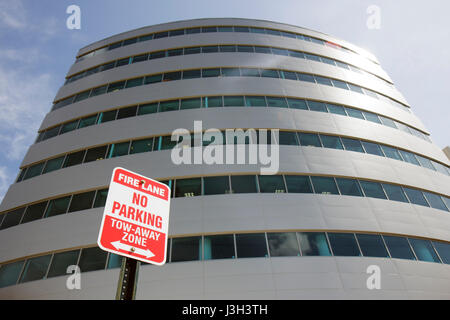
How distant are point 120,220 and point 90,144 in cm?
1567

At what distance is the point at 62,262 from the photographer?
1216cm

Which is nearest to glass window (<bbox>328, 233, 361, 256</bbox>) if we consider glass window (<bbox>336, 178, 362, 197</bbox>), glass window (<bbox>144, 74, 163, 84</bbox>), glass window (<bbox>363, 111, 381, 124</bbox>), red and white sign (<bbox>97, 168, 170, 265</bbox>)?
glass window (<bbox>336, 178, 362, 197</bbox>)

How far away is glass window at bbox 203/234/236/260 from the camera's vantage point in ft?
37.8

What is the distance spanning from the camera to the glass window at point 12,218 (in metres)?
14.6

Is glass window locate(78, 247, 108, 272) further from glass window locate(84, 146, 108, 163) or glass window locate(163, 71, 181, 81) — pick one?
glass window locate(163, 71, 181, 81)

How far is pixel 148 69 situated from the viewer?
800 inches

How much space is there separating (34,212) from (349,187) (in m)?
17.5

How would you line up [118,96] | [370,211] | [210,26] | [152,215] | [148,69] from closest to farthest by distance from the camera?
[152,215], [370,211], [118,96], [148,69], [210,26]

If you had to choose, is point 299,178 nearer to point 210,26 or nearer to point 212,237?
point 212,237

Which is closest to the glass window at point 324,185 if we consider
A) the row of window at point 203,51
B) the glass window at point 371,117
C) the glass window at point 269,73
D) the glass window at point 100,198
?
the glass window at point 371,117

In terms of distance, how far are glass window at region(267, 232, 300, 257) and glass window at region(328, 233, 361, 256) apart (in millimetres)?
1769

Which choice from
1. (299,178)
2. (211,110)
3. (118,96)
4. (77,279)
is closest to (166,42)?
(118,96)

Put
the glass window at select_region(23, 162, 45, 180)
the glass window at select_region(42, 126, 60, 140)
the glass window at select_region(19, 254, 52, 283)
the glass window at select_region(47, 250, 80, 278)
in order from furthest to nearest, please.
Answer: the glass window at select_region(42, 126, 60, 140) < the glass window at select_region(23, 162, 45, 180) < the glass window at select_region(19, 254, 52, 283) < the glass window at select_region(47, 250, 80, 278)

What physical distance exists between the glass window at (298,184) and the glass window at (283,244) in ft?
8.26
